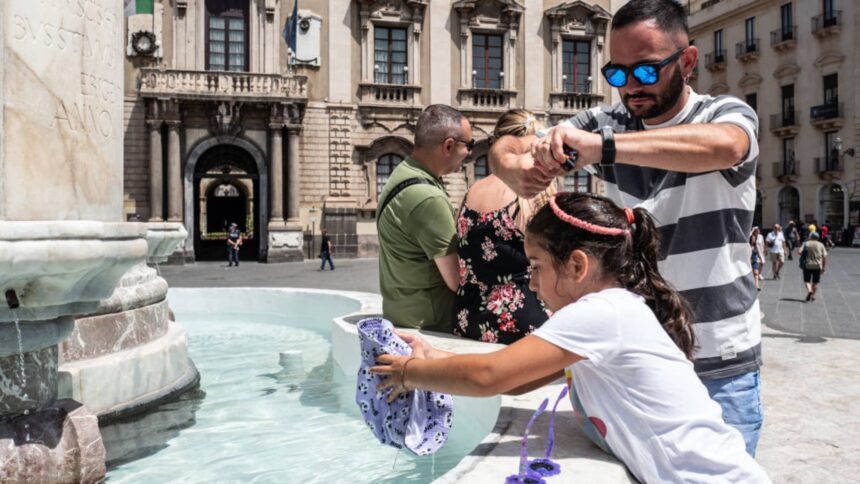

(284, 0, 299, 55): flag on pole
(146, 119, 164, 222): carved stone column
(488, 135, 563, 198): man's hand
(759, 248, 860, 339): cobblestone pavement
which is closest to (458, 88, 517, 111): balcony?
(284, 0, 299, 55): flag on pole

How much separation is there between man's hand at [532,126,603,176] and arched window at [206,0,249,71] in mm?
21186

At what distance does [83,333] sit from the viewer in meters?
3.19

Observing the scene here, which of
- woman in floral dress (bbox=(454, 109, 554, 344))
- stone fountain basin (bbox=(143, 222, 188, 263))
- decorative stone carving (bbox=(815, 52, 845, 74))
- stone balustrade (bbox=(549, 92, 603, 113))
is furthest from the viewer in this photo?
decorative stone carving (bbox=(815, 52, 845, 74))

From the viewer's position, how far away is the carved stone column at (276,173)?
21.3 metres

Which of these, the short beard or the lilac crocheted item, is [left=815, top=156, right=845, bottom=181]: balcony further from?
the lilac crocheted item

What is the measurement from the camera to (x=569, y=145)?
1.73 metres

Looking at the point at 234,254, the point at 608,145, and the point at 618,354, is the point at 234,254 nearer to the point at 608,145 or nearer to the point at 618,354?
the point at 608,145

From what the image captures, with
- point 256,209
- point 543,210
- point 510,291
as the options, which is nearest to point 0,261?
point 543,210

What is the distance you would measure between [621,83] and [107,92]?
1.81 meters

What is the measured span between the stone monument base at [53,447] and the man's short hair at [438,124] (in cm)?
215

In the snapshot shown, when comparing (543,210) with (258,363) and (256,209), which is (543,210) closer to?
(258,363)

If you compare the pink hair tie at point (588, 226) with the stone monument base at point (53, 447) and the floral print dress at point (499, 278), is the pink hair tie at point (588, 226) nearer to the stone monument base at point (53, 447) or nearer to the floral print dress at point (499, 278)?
the floral print dress at point (499, 278)

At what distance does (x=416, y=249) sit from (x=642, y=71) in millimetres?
2015

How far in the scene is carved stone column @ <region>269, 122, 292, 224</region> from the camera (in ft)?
70.0
